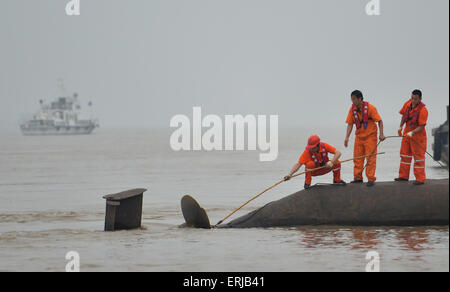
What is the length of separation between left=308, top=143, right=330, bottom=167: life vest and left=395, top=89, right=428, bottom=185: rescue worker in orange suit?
5.84 ft

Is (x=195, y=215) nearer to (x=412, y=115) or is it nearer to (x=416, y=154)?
(x=416, y=154)

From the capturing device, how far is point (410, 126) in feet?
51.1

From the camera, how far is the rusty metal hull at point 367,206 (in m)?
15.0

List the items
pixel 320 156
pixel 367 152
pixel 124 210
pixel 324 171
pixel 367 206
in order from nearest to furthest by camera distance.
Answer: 1. pixel 367 206
2. pixel 320 156
3. pixel 367 152
4. pixel 324 171
5. pixel 124 210

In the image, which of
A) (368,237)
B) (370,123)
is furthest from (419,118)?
(368,237)

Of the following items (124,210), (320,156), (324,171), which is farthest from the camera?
(124,210)

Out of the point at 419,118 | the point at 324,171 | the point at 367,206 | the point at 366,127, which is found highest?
the point at 419,118

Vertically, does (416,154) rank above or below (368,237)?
above

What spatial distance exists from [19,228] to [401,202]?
1092 cm

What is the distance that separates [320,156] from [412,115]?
2.23 m

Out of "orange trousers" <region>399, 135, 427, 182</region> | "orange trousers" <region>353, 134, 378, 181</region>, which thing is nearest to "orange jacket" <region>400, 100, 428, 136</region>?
"orange trousers" <region>399, 135, 427, 182</region>

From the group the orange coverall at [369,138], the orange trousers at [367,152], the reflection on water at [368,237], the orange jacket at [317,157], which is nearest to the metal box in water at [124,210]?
the orange jacket at [317,157]

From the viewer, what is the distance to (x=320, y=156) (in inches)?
630
